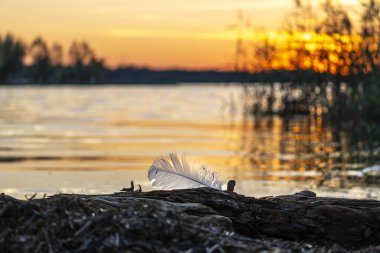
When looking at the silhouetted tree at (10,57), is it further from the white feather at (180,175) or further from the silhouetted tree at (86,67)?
the white feather at (180,175)

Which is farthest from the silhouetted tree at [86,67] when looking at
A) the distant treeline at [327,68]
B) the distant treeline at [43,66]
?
the distant treeline at [327,68]

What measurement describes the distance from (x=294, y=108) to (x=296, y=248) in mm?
24422

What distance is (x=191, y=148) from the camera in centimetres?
1897

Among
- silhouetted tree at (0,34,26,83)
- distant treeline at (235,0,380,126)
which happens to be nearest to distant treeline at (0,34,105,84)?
silhouetted tree at (0,34,26,83)

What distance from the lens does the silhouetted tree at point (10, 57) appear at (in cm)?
12524

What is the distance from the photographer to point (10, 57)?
417 feet

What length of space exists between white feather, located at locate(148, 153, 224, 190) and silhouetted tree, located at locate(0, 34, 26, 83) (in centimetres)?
11858

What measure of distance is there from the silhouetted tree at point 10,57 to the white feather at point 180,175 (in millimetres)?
118585

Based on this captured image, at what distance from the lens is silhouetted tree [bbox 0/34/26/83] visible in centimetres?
12524

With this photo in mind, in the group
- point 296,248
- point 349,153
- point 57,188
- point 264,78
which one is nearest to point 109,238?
point 296,248

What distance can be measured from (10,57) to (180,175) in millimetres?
123625

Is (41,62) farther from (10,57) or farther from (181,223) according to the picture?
(181,223)

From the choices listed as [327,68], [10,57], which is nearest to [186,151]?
[327,68]

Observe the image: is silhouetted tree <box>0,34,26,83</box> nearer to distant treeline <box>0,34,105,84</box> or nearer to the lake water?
distant treeline <box>0,34,105,84</box>
